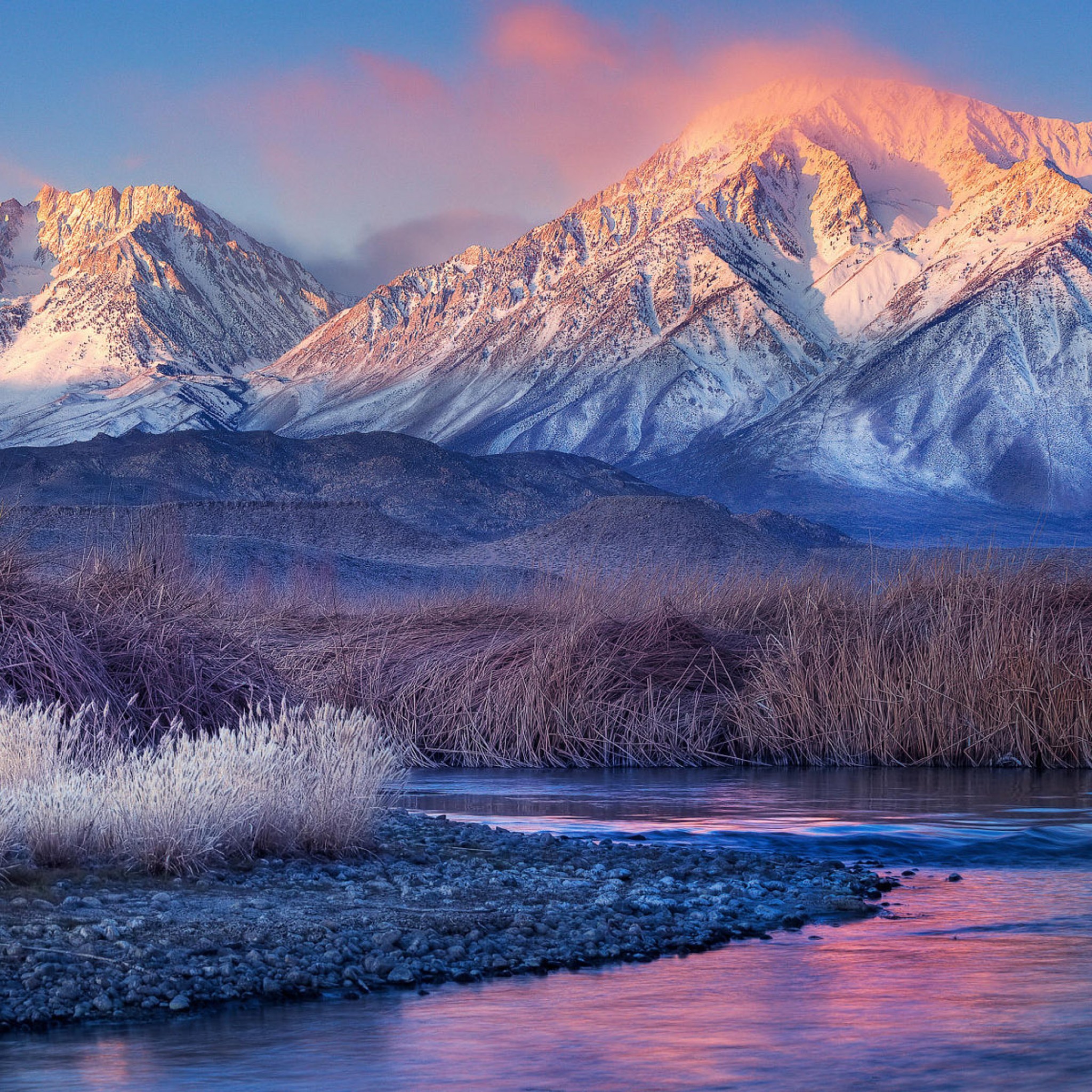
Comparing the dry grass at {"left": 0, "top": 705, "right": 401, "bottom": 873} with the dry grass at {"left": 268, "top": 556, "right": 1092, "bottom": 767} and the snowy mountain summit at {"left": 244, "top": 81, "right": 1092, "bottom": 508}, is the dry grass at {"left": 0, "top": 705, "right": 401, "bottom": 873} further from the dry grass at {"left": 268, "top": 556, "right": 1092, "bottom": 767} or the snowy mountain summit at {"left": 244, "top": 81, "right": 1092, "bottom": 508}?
the snowy mountain summit at {"left": 244, "top": 81, "right": 1092, "bottom": 508}

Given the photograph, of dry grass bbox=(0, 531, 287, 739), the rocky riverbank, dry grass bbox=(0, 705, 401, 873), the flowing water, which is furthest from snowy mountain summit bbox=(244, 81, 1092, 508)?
the flowing water

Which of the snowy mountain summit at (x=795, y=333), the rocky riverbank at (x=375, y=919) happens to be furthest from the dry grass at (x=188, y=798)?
the snowy mountain summit at (x=795, y=333)

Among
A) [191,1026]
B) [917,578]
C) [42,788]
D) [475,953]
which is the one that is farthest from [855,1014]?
[917,578]

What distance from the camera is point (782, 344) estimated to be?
14875 centimetres

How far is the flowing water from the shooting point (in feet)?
18.7

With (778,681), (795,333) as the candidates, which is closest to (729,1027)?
(778,681)

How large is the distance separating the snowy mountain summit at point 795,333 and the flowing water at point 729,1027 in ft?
349

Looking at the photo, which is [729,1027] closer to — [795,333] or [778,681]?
[778,681]

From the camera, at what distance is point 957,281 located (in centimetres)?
14462

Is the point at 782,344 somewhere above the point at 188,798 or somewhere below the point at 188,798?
above

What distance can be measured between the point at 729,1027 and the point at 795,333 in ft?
484

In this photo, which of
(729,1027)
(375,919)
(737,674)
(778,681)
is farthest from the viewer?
(737,674)

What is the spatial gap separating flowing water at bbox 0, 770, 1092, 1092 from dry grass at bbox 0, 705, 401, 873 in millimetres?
2133

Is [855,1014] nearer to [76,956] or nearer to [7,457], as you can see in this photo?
[76,956]
